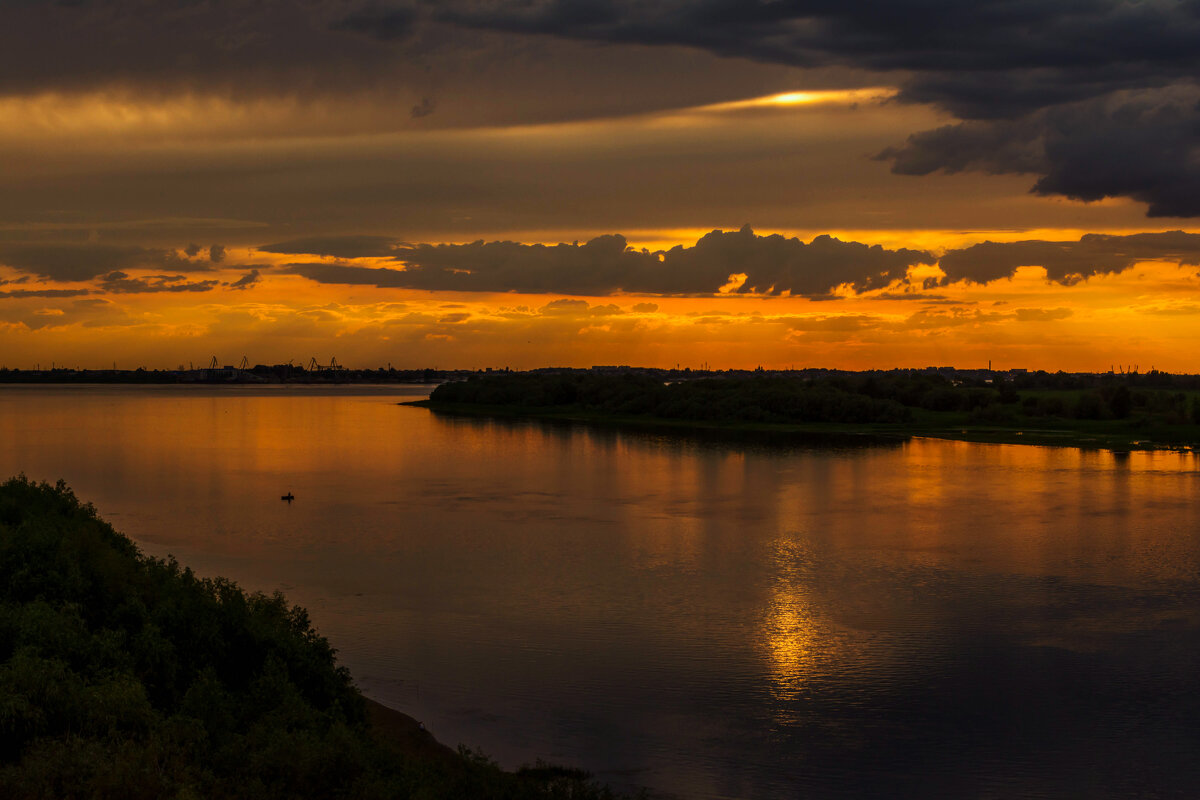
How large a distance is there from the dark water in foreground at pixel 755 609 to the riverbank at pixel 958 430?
61.7 ft

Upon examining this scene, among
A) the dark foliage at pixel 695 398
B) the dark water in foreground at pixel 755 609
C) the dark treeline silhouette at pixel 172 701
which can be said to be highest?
the dark foliage at pixel 695 398

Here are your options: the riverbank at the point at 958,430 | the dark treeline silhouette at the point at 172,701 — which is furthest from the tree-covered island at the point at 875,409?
the dark treeline silhouette at the point at 172,701

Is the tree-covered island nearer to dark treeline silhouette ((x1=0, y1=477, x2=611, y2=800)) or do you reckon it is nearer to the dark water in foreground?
the dark water in foreground

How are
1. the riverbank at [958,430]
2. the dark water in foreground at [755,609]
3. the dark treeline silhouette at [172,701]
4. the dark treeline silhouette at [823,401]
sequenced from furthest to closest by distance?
the dark treeline silhouette at [823,401] → the riverbank at [958,430] → the dark water in foreground at [755,609] → the dark treeline silhouette at [172,701]

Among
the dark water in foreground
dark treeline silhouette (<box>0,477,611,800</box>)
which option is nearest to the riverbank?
the dark water in foreground

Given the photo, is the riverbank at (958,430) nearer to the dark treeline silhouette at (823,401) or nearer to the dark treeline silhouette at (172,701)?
the dark treeline silhouette at (823,401)

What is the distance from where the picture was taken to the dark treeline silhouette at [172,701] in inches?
438

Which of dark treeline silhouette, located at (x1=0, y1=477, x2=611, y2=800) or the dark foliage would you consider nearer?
dark treeline silhouette, located at (x1=0, y1=477, x2=611, y2=800)

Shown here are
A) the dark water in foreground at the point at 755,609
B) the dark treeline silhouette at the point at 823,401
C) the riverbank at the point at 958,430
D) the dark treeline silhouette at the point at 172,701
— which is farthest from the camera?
the dark treeline silhouette at the point at 823,401

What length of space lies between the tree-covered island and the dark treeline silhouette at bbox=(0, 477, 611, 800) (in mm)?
64801

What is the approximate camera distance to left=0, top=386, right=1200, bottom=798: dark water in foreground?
604 inches

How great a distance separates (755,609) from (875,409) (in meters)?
74.3

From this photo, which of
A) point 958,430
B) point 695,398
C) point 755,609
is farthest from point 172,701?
point 695,398

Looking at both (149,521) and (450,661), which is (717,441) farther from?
(450,661)
